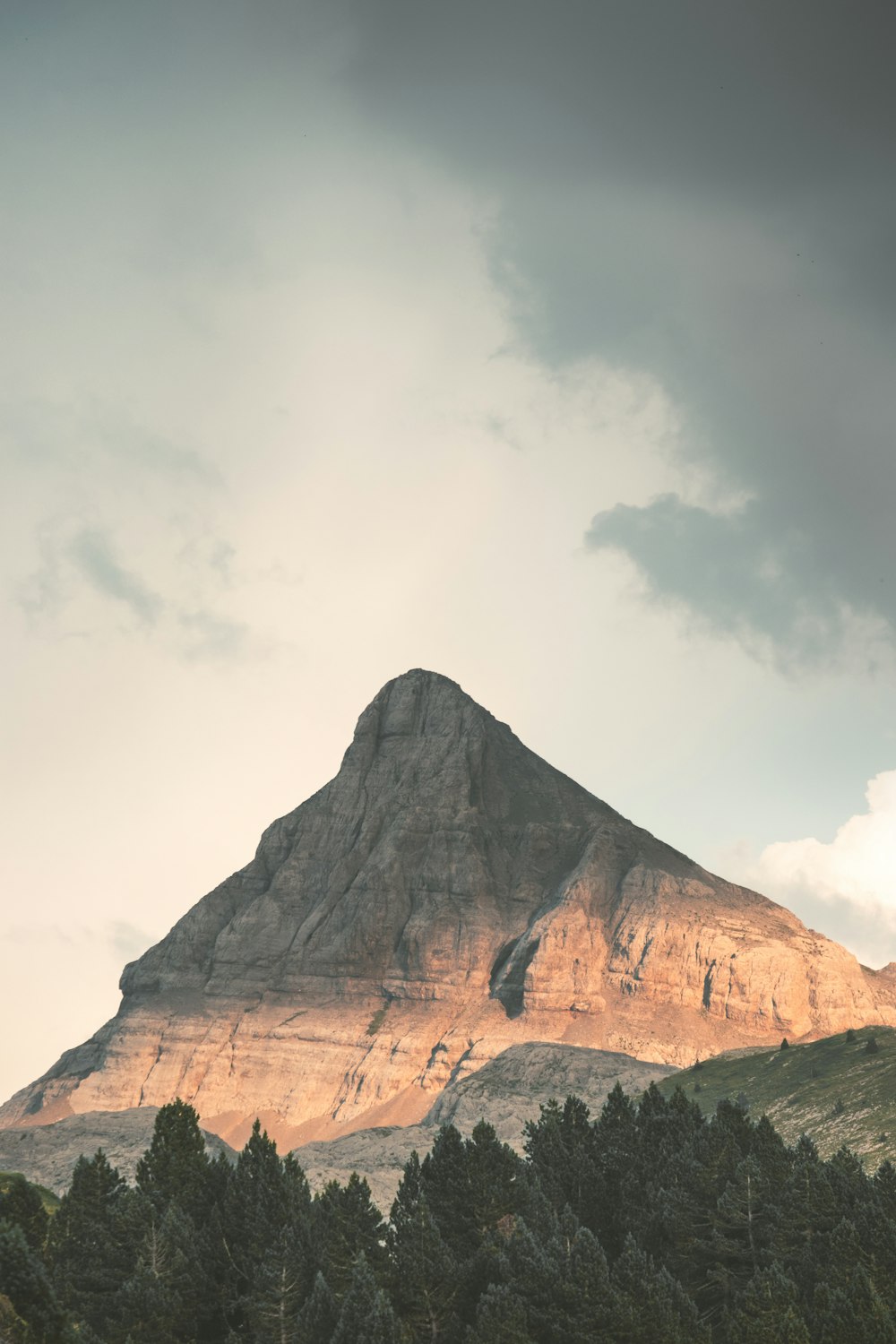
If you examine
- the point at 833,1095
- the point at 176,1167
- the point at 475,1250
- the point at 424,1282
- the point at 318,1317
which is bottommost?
the point at 318,1317

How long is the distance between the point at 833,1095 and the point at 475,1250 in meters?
86.9

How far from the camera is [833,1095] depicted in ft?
525

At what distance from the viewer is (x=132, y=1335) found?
247 ft

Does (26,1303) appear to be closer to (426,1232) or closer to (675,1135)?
(426,1232)

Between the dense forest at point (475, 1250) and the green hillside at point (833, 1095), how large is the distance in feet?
119

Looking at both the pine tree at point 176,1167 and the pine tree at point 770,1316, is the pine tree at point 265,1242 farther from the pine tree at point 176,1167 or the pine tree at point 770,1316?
the pine tree at point 770,1316

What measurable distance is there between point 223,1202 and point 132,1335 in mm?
17774

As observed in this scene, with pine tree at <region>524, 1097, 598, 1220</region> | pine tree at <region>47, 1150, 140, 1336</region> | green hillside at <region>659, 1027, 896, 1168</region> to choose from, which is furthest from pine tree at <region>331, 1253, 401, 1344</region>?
green hillside at <region>659, 1027, 896, 1168</region>

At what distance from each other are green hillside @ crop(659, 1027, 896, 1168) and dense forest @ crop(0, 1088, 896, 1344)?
36.2 m

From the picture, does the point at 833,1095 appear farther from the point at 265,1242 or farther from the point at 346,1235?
the point at 265,1242

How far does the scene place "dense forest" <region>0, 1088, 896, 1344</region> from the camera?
68312 mm

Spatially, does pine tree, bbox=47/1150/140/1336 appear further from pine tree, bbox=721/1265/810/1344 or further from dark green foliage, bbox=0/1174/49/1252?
pine tree, bbox=721/1265/810/1344

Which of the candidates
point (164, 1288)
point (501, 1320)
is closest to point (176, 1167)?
point (164, 1288)

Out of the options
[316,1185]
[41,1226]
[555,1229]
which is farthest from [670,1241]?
[316,1185]
